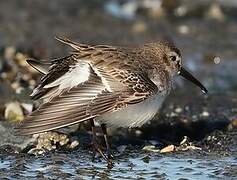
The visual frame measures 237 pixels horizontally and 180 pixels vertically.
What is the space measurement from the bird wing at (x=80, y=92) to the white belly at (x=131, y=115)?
0.32 ft

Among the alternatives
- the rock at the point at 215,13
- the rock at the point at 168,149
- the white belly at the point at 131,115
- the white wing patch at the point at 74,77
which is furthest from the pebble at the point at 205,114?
the rock at the point at 215,13

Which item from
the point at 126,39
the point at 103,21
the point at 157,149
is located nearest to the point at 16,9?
the point at 103,21

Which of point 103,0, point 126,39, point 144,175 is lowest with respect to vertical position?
point 144,175

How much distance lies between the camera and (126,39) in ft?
50.5

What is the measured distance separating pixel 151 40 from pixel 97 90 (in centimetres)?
745

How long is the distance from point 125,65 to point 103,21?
855cm

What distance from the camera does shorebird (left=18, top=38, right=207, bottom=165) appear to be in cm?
760

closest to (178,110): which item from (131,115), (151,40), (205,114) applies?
(205,114)

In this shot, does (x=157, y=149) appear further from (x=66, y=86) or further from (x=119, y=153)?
(x=66, y=86)

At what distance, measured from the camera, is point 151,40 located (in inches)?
597

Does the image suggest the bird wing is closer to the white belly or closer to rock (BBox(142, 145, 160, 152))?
the white belly

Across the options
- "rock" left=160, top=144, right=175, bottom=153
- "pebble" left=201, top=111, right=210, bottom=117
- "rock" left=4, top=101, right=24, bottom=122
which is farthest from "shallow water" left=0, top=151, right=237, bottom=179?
"pebble" left=201, top=111, right=210, bottom=117

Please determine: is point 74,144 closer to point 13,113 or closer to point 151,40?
point 13,113

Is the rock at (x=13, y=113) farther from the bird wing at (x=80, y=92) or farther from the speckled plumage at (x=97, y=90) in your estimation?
the bird wing at (x=80, y=92)
